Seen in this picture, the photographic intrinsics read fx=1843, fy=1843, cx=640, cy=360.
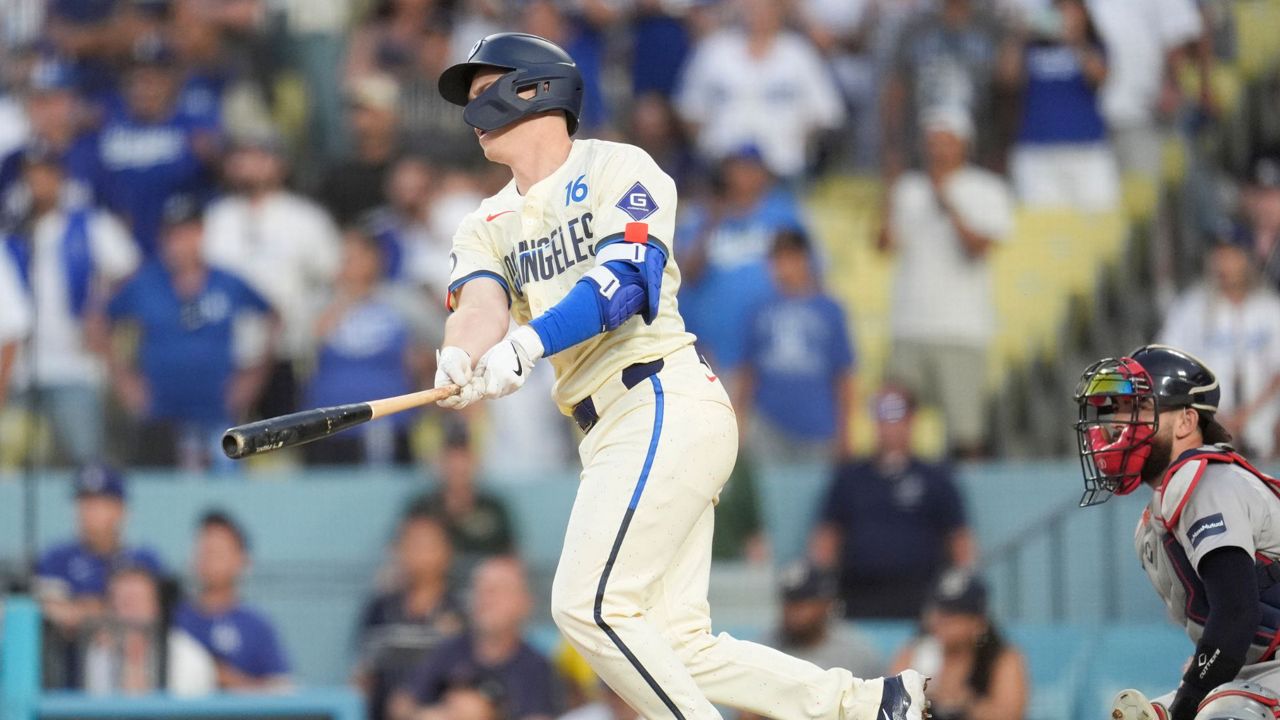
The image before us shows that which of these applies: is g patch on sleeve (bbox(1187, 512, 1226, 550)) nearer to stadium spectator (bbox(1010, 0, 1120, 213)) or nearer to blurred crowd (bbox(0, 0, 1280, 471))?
blurred crowd (bbox(0, 0, 1280, 471))

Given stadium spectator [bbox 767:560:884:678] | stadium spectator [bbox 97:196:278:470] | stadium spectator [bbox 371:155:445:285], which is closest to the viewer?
stadium spectator [bbox 767:560:884:678]

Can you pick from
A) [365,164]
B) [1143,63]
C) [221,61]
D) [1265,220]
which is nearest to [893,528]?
[1265,220]

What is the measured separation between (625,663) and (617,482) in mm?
475

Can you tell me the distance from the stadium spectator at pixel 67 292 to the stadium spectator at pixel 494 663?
10.9ft

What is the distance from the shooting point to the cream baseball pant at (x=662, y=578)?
4.81 metres

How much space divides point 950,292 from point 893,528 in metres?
1.69

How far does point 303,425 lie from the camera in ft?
15.0

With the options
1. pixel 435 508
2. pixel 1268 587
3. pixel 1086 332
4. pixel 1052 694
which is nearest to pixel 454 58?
pixel 435 508

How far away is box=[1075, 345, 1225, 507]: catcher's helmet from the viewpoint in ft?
16.1

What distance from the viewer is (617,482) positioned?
16.0 feet

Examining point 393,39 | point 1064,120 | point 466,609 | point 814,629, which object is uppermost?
point 393,39

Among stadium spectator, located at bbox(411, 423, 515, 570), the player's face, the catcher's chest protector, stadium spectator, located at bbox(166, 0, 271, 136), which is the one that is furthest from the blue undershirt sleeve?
stadium spectator, located at bbox(166, 0, 271, 136)

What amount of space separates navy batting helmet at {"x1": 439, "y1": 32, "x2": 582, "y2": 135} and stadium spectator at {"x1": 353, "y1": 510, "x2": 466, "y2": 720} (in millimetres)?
3695

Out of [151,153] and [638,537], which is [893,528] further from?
[151,153]
